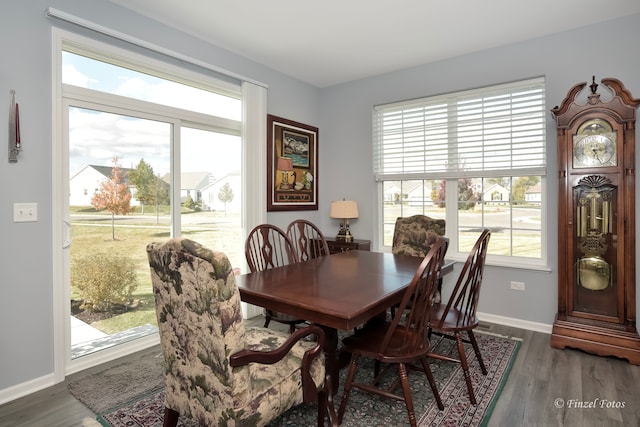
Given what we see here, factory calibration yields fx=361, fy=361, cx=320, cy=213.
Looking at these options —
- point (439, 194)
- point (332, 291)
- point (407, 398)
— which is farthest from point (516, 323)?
point (332, 291)

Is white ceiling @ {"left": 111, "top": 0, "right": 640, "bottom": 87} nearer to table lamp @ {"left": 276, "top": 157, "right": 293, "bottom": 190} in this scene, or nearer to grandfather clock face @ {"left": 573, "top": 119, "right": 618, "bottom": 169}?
grandfather clock face @ {"left": 573, "top": 119, "right": 618, "bottom": 169}

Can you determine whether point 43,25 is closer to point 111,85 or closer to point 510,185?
point 111,85

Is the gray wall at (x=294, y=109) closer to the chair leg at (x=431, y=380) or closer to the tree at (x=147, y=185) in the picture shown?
the tree at (x=147, y=185)

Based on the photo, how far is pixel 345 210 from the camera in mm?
4152

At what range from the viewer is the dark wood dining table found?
5.31 feet

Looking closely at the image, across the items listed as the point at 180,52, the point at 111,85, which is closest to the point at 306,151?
the point at 180,52

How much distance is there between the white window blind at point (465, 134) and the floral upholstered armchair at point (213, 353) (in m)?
2.78

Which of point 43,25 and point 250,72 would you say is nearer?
point 43,25

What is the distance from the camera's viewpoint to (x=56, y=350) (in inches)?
95.3

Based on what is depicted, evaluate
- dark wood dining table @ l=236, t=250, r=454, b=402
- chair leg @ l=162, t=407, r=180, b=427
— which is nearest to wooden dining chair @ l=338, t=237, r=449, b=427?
dark wood dining table @ l=236, t=250, r=454, b=402

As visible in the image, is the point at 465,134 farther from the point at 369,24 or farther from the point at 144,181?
the point at 144,181

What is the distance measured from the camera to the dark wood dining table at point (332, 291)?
162 centimetres

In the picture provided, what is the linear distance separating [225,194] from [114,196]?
105cm

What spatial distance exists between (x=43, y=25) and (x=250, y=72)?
1.81 m
